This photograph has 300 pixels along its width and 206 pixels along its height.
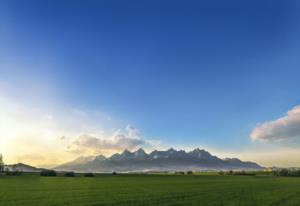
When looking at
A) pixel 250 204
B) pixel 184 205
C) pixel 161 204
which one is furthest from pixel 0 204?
pixel 250 204

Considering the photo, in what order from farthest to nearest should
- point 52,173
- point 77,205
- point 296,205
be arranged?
1. point 52,173
2. point 296,205
3. point 77,205

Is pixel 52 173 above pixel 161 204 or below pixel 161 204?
above

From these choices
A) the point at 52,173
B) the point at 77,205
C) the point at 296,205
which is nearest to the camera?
the point at 77,205

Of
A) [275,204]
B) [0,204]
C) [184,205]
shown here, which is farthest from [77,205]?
[275,204]

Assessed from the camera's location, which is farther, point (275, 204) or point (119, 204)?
point (275, 204)

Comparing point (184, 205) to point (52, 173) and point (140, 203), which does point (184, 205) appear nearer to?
point (140, 203)

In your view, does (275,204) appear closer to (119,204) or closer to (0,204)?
(119,204)

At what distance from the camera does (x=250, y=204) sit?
3859 centimetres

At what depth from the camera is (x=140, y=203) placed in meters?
37.4

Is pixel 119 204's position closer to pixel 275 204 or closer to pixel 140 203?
pixel 140 203

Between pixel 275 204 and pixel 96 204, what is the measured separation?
62.6ft

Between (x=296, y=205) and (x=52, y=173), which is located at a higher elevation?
(x=52, y=173)

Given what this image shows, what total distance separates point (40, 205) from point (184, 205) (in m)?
14.1

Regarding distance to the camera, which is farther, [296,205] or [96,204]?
[296,205]
